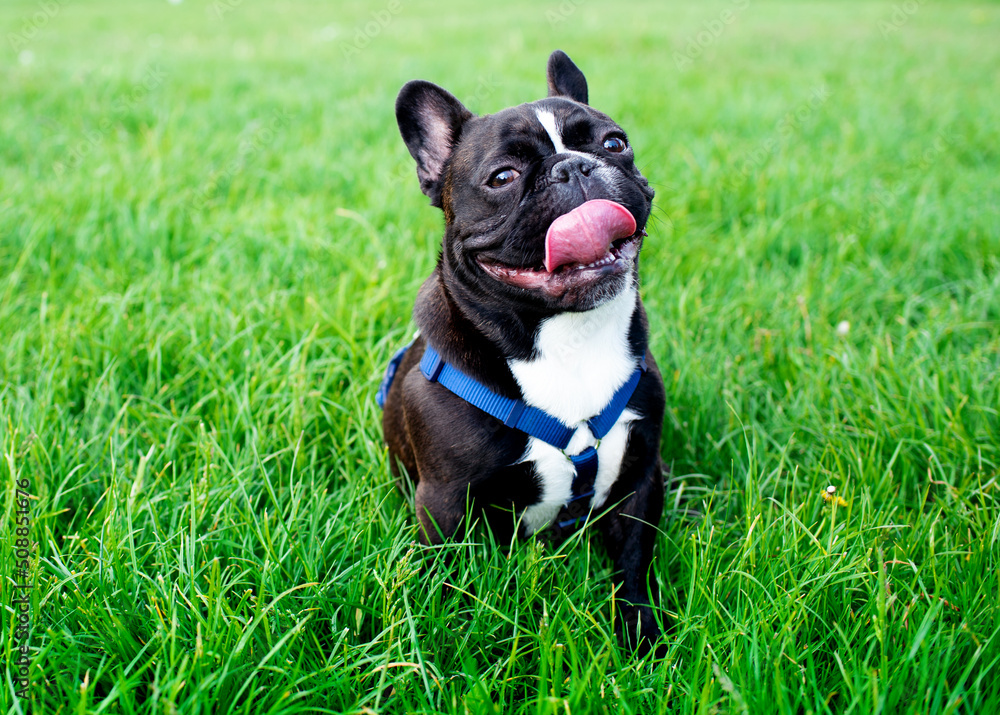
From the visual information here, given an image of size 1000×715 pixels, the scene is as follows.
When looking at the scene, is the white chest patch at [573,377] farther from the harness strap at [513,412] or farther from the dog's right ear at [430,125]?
the dog's right ear at [430,125]

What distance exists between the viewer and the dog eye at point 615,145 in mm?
2244

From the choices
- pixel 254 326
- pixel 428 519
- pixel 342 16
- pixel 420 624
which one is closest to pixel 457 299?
pixel 428 519

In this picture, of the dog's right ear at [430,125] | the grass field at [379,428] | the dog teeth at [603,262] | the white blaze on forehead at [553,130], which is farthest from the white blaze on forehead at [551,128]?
the grass field at [379,428]

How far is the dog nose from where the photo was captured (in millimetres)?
1959

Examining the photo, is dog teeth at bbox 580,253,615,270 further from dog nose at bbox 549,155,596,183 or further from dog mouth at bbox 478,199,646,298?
dog nose at bbox 549,155,596,183

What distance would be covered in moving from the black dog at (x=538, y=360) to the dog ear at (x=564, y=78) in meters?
0.39

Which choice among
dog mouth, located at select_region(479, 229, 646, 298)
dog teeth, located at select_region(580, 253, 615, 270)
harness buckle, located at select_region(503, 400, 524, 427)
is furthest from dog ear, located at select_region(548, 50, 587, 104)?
harness buckle, located at select_region(503, 400, 524, 427)

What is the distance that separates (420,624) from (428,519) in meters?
0.32

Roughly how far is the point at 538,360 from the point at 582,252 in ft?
1.23

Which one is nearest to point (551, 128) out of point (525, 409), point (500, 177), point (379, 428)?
point (500, 177)

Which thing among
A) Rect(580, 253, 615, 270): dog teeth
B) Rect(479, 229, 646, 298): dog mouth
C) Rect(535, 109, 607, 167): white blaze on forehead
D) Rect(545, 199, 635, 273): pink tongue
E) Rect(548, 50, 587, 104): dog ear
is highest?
Rect(548, 50, 587, 104): dog ear

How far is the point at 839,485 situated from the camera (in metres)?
2.27

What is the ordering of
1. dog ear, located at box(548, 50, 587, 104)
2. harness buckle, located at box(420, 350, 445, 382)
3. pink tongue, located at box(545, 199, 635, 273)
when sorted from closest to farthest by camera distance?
pink tongue, located at box(545, 199, 635, 273) → harness buckle, located at box(420, 350, 445, 382) → dog ear, located at box(548, 50, 587, 104)

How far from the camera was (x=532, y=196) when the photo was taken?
1.98 m
